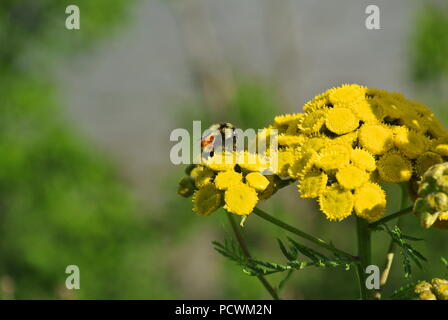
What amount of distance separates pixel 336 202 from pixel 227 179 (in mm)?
335

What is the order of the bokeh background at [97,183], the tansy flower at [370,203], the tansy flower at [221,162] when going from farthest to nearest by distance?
the bokeh background at [97,183], the tansy flower at [221,162], the tansy flower at [370,203]

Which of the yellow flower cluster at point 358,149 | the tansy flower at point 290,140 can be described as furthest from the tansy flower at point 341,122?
the tansy flower at point 290,140

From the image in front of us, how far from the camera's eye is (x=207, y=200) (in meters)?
1.92

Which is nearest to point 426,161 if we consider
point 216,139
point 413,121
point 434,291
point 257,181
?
point 413,121

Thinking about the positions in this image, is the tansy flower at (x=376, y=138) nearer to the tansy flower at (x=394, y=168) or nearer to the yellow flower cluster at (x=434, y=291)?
the tansy flower at (x=394, y=168)

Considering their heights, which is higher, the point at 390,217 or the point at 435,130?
Answer: the point at 435,130

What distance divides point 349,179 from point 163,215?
424 inches

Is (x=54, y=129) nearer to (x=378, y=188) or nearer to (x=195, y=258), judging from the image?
(x=195, y=258)

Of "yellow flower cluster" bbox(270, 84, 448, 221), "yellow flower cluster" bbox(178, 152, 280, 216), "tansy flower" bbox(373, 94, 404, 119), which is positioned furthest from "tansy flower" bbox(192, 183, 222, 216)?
"tansy flower" bbox(373, 94, 404, 119)

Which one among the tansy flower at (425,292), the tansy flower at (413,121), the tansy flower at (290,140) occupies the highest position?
the tansy flower at (413,121)

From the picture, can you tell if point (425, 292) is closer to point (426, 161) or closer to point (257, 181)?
point (426, 161)

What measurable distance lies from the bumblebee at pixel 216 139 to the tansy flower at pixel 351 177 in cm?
48

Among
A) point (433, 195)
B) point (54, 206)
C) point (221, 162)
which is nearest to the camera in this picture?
point (433, 195)

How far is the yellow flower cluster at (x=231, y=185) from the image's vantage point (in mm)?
1846
